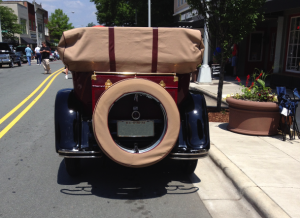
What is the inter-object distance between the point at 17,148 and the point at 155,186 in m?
2.98

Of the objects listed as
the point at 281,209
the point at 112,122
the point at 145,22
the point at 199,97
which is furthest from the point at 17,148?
the point at 145,22

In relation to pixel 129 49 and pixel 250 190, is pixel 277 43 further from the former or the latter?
pixel 129 49

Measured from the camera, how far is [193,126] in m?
4.06

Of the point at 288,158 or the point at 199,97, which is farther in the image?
the point at 288,158

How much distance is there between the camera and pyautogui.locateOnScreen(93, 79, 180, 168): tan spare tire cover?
3.49 m

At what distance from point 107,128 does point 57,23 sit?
277ft

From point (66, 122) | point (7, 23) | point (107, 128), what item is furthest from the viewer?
point (7, 23)

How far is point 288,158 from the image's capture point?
5.07 metres

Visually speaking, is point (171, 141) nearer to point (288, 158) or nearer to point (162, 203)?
point (162, 203)

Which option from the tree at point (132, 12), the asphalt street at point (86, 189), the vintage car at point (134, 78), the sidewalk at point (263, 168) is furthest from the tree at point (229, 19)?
the tree at point (132, 12)

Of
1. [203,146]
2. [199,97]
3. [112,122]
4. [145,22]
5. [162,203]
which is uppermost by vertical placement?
[145,22]

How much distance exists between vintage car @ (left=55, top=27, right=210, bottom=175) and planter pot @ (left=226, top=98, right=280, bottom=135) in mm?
2540

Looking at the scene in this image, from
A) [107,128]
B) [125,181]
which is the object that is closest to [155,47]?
[107,128]

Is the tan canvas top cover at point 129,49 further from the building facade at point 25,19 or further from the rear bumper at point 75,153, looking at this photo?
the building facade at point 25,19
